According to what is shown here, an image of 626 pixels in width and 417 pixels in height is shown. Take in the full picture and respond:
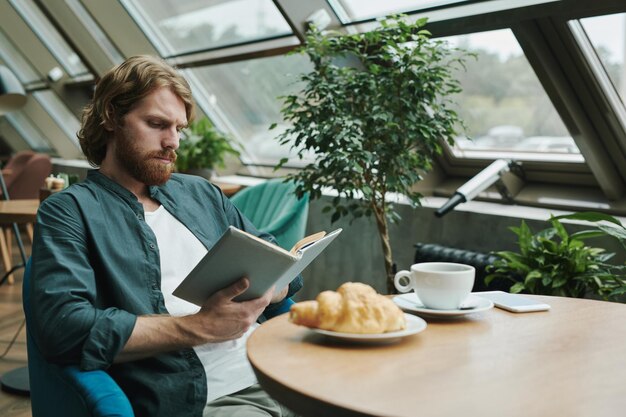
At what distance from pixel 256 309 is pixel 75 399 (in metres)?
0.37

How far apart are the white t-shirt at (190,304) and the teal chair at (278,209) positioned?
1185 mm

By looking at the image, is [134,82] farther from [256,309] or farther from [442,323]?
[442,323]

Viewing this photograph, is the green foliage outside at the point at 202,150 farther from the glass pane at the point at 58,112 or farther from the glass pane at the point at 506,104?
the glass pane at the point at 58,112

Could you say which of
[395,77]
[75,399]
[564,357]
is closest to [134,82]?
[75,399]

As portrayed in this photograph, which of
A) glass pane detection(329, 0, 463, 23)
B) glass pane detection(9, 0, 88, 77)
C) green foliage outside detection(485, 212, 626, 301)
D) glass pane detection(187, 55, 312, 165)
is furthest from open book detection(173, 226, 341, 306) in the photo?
glass pane detection(9, 0, 88, 77)

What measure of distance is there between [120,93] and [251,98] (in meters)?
3.47

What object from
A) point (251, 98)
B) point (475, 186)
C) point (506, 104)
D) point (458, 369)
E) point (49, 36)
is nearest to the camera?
point (458, 369)

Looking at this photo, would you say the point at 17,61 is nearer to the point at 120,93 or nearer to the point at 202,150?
the point at 202,150

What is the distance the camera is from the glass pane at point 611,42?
2684 millimetres

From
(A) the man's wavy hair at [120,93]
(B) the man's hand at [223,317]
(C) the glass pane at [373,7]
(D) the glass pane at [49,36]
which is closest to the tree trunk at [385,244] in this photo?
(C) the glass pane at [373,7]

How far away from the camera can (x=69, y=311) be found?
1.27 metres

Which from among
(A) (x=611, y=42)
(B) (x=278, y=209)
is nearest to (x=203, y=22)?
(B) (x=278, y=209)

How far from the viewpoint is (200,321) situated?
4.31 feet

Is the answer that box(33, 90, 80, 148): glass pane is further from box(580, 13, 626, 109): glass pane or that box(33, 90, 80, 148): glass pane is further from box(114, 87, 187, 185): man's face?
box(114, 87, 187, 185): man's face
